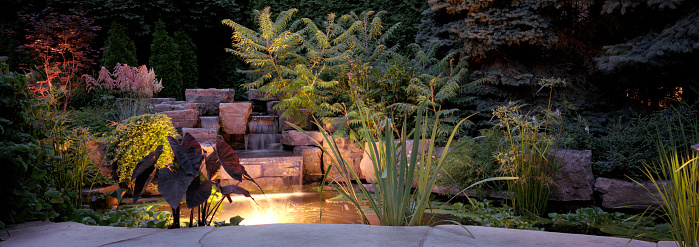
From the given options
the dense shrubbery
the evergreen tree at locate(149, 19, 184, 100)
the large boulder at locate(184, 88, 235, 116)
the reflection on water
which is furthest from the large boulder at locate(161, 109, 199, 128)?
the evergreen tree at locate(149, 19, 184, 100)

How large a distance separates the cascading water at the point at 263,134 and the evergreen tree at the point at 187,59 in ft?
14.7

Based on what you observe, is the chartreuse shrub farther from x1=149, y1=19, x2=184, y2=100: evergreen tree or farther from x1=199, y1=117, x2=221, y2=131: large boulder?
x1=149, y1=19, x2=184, y2=100: evergreen tree

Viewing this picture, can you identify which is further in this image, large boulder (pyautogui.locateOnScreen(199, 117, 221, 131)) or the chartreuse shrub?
large boulder (pyautogui.locateOnScreen(199, 117, 221, 131))

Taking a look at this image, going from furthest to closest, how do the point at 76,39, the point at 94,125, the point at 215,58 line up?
1. the point at 215,58
2. the point at 76,39
3. the point at 94,125

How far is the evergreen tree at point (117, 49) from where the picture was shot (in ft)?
30.5

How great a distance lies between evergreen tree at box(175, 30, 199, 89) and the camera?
10797 millimetres

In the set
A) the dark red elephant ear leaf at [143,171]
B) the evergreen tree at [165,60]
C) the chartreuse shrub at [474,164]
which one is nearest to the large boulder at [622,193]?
the chartreuse shrub at [474,164]

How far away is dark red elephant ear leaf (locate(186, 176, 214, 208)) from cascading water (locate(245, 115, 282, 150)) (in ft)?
15.4

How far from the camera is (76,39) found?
7.30 metres

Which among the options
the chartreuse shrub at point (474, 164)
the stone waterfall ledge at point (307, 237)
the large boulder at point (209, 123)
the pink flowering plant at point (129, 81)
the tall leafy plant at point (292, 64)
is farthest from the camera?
the pink flowering plant at point (129, 81)

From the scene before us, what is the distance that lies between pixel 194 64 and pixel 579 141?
9.81 metres

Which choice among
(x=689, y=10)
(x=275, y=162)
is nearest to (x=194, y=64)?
(x=275, y=162)

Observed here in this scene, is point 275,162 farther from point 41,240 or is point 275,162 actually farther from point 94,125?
point 41,240

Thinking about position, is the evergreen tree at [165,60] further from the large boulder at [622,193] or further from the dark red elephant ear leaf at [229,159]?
the large boulder at [622,193]
